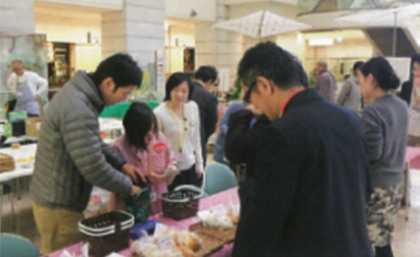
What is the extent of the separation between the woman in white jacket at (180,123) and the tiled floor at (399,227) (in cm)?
177

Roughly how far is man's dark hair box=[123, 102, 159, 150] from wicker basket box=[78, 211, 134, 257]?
59 centimetres

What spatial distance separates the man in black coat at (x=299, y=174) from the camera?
4.02 ft

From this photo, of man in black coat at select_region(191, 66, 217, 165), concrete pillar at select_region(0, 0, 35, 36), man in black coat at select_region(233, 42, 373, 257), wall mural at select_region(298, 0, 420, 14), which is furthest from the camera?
wall mural at select_region(298, 0, 420, 14)

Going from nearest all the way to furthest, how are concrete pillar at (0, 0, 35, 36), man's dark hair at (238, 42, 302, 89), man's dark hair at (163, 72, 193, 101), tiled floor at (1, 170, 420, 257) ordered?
1. man's dark hair at (238, 42, 302, 89)
2. man's dark hair at (163, 72, 193, 101)
3. tiled floor at (1, 170, 420, 257)
4. concrete pillar at (0, 0, 35, 36)

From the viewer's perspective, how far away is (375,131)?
2701 millimetres

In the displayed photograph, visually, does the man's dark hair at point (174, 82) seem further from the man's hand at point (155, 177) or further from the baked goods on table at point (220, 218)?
the baked goods on table at point (220, 218)

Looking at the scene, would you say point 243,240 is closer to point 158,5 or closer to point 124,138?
point 124,138

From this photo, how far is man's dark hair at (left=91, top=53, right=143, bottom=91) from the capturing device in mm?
2166

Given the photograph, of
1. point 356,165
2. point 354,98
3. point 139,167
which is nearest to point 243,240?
point 356,165

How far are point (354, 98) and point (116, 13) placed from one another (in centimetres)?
535

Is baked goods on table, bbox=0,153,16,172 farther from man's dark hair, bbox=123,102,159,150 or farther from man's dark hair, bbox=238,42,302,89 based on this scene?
man's dark hair, bbox=238,42,302,89

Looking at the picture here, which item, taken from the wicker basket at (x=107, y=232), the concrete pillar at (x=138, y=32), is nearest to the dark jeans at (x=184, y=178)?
the wicker basket at (x=107, y=232)

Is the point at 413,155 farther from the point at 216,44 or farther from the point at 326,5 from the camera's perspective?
the point at 326,5

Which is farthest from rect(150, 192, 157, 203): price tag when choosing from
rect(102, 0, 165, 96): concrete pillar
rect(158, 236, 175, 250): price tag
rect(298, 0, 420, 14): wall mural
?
rect(298, 0, 420, 14): wall mural
